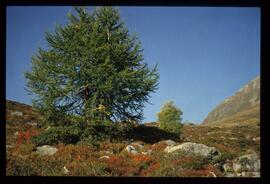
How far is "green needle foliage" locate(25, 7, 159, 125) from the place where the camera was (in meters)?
14.1

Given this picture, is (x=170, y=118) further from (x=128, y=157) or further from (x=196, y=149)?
(x=128, y=157)

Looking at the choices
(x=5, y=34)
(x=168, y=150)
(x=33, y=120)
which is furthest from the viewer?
(x=33, y=120)

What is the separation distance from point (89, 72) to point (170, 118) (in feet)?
14.4

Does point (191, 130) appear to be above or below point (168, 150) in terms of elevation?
above

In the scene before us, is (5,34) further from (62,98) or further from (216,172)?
(216,172)

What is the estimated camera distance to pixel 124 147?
14031 millimetres

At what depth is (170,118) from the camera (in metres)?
15.9

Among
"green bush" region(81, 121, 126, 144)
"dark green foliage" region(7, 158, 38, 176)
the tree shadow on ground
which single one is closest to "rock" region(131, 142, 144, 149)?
the tree shadow on ground

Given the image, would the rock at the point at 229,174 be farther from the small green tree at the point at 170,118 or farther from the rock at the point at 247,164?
the small green tree at the point at 170,118

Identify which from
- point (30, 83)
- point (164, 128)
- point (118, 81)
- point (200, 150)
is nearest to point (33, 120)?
point (30, 83)

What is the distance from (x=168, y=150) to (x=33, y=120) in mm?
5806

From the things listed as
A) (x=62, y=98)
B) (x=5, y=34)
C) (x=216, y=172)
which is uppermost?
(x=5, y=34)

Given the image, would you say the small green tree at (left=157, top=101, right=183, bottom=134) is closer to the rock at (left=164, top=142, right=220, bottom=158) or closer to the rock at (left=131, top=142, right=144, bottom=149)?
the rock at (left=131, top=142, right=144, bottom=149)

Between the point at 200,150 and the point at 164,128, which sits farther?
the point at 164,128
